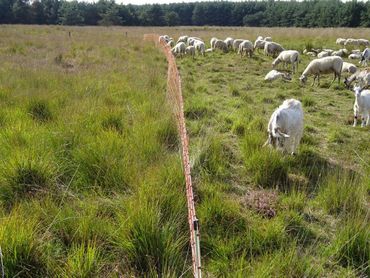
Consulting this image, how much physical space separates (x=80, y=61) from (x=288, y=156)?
10.8 metres

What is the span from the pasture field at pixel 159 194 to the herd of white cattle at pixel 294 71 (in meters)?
0.34

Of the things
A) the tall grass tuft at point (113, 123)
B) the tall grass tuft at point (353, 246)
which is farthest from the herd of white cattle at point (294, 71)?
the tall grass tuft at point (113, 123)

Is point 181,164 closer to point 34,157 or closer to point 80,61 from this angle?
point 34,157

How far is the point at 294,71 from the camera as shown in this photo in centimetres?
1670

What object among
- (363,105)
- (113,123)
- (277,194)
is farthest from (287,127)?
(363,105)

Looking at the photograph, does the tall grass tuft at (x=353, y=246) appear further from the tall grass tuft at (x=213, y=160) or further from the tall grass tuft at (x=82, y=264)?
the tall grass tuft at (x=82, y=264)

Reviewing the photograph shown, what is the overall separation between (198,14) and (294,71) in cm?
8520

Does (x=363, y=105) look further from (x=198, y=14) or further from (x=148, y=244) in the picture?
(x=198, y=14)

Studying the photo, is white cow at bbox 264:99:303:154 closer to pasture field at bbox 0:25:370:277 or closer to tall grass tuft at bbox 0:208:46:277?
pasture field at bbox 0:25:370:277

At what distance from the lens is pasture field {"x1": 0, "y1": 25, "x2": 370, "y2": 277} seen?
3.10m

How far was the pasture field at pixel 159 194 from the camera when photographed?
3096mm

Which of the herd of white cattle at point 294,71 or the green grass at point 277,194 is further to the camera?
the herd of white cattle at point 294,71

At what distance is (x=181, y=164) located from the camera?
4457 mm

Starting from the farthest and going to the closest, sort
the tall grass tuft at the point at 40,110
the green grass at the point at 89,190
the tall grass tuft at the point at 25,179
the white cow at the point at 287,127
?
the tall grass tuft at the point at 40,110 → the white cow at the point at 287,127 → the tall grass tuft at the point at 25,179 → the green grass at the point at 89,190
